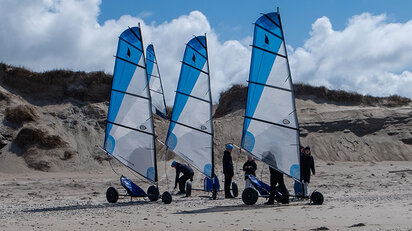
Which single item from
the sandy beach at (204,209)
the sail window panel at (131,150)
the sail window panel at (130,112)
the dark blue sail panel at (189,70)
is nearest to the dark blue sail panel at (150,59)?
the sandy beach at (204,209)

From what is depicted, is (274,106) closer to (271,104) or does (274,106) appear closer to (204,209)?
(271,104)

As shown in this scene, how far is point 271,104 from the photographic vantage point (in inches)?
500

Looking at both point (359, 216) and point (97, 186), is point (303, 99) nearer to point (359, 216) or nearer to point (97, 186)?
point (97, 186)

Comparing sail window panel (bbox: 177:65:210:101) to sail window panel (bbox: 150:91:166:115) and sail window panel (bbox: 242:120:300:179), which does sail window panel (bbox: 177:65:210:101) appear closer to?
sail window panel (bbox: 242:120:300:179)

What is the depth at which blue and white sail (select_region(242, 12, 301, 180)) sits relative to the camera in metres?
12.6

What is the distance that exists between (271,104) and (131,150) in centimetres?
421

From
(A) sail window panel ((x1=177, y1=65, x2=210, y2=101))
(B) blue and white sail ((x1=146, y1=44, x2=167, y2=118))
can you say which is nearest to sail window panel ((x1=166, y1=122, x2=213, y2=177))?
(A) sail window panel ((x1=177, y1=65, x2=210, y2=101))

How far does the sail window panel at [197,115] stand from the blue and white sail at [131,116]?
153cm

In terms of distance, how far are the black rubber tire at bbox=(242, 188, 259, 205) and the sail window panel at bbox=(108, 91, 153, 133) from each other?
3.60 meters

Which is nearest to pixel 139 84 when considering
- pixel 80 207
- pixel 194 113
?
pixel 194 113

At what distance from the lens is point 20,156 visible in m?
23.0

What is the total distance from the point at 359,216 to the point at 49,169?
52.3 ft

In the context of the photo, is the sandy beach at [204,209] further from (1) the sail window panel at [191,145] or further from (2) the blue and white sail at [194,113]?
(2) the blue and white sail at [194,113]

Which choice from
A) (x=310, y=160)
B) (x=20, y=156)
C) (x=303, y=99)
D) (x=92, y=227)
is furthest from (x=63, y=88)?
(x=92, y=227)
